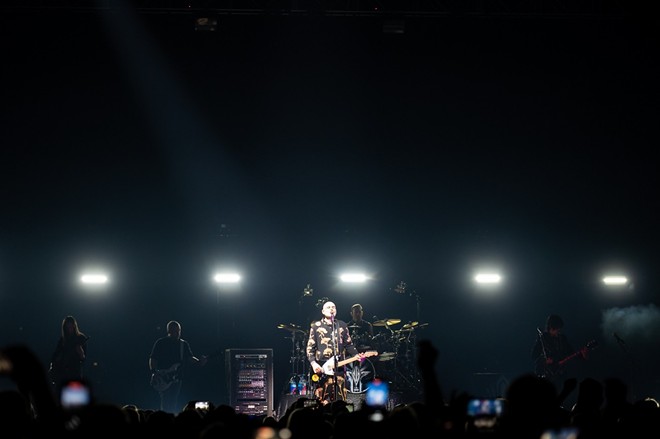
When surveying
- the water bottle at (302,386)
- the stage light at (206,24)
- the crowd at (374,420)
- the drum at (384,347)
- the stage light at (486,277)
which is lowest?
the crowd at (374,420)

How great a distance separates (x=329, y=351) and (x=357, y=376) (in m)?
0.85

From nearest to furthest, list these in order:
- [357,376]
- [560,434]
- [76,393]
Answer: [560,434]
[76,393]
[357,376]

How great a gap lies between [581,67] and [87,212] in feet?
36.0

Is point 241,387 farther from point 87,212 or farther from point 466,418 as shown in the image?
point 466,418

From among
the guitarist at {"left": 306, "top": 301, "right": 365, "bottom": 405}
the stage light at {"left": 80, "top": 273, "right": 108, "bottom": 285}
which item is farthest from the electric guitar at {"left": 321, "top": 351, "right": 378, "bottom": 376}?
the stage light at {"left": 80, "top": 273, "right": 108, "bottom": 285}

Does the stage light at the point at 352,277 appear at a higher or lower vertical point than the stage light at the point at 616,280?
higher

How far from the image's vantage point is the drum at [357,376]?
1338 cm

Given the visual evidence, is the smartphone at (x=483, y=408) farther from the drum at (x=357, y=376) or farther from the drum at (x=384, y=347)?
the drum at (x=384, y=347)

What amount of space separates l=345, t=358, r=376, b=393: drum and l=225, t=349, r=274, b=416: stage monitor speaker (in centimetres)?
144

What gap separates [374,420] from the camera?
4.48 metres

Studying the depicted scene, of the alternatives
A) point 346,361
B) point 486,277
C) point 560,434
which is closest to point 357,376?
point 346,361

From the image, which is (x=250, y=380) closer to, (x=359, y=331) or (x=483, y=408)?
(x=359, y=331)

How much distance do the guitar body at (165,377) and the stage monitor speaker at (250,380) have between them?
928mm

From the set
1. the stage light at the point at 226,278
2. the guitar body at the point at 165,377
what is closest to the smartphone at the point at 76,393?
the guitar body at the point at 165,377
